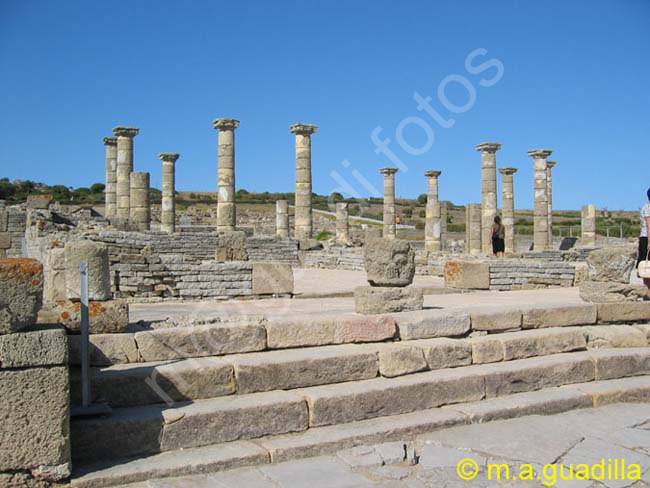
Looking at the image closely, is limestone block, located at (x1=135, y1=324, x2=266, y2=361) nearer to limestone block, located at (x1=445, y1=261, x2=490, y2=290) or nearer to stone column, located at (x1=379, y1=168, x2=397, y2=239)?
limestone block, located at (x1=445, y1=261, x2=490, y2=290)

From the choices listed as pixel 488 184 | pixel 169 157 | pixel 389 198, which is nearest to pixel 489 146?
pixel 488 184

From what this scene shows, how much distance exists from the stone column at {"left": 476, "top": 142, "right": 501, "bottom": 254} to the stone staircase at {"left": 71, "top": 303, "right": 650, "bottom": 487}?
22532 millimetres

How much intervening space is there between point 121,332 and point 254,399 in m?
1.42

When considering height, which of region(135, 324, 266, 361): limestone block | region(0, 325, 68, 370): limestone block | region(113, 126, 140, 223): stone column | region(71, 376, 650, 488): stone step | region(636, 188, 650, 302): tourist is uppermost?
region(113, 126, 140, 223): stone column

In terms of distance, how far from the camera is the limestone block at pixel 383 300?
7484 mm

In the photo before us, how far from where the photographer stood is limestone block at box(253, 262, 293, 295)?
13.4 metres

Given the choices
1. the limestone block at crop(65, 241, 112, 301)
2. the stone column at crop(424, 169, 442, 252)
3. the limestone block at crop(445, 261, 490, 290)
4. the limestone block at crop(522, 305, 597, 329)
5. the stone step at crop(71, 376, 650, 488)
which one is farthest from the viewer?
the stone column at crop(424, 169, 442, 252)

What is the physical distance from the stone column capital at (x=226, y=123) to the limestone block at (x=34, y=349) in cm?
2296

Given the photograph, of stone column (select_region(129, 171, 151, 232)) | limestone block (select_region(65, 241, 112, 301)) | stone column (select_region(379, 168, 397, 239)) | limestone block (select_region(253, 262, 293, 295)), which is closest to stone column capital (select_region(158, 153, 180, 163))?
stone column (select_region(129, 171, 151, 232))

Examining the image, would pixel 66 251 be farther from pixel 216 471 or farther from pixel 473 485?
pixel 473 485

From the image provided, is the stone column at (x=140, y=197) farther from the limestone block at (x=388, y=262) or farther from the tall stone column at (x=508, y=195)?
the limestone block at (x=388, y=262)

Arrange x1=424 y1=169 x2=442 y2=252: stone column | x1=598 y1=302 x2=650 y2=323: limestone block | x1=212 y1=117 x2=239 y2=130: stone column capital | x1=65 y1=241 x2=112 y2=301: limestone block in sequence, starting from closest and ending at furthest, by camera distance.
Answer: x1=65 y1=241 x2=112 y2=301: limestone block → x1=598 y1=302 x2=650 y2=323: limestone block → x1=212 y1=117 x2=239 y2=130: stone column capital → x1=424 y1=169 x2=442 y2=252: stone column

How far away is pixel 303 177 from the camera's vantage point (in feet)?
93.2

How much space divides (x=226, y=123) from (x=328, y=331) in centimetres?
2136
